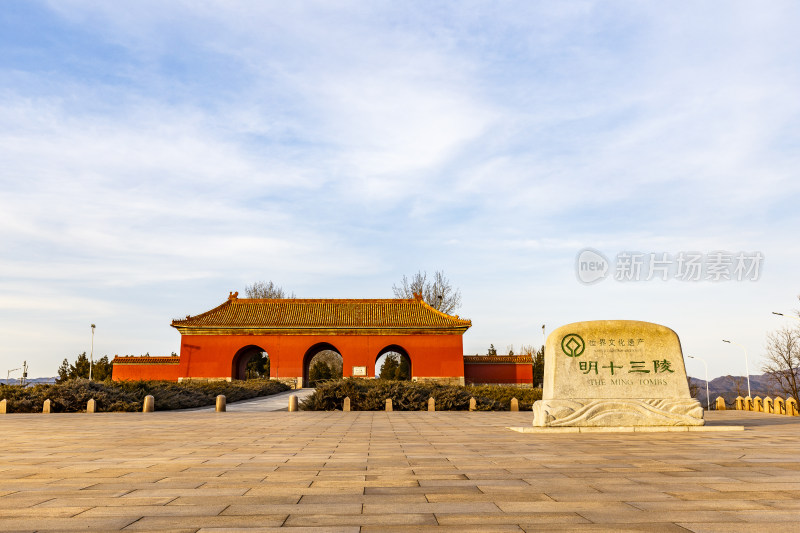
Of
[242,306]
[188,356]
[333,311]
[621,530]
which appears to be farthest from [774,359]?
[621,530]

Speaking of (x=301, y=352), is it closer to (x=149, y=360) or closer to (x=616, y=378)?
(x=149, y=360)

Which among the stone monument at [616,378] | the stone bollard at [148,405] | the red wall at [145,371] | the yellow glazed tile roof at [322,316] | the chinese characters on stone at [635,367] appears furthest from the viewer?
the red wall at [145,371]

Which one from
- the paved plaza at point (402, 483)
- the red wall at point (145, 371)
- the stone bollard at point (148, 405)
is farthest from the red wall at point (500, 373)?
the paved plaza at point (402, 483)

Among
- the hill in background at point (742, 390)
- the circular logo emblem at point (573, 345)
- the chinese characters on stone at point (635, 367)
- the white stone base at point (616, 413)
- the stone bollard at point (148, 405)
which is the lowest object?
the hill in background at point (742, 390)

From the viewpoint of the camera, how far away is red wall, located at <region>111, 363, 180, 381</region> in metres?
33.7

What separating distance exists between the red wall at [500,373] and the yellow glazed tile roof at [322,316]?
2.97m

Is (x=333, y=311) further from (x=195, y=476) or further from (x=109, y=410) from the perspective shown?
(x=195, y=476)

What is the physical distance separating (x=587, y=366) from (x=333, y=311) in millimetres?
26149

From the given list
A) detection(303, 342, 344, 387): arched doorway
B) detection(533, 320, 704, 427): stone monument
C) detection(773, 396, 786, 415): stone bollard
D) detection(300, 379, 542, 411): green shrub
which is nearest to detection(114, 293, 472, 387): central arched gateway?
detection(303, 342, 344, 387): arched doorway

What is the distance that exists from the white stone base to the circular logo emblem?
0.87 m

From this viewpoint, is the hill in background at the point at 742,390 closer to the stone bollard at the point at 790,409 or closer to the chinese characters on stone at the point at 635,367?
the stone bollard at the point at 790,409

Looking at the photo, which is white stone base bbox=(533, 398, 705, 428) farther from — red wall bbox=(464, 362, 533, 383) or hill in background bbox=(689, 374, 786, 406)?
red wall bbox=(464, 362, 533, 383)

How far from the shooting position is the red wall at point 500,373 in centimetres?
3378

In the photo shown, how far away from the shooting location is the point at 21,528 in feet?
11.0
